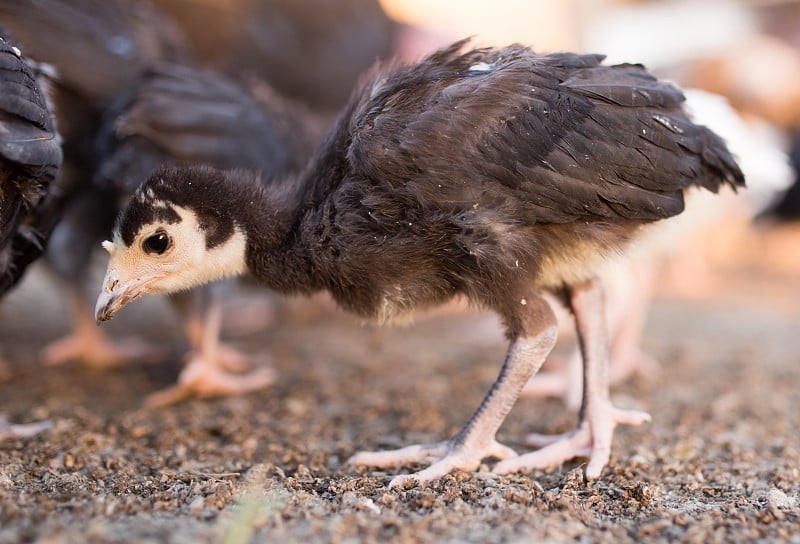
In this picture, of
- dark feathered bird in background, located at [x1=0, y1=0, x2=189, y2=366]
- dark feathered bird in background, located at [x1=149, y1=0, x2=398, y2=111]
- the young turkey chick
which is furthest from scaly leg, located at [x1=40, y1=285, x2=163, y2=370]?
dark feathered bird in background, located at [x1=149, y1=0, x2=398, y2=111]

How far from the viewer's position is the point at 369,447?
2633 mm

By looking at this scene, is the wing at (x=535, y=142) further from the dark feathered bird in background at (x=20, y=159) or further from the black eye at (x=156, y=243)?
the dark feathered bird in background at (x=20, y=159)

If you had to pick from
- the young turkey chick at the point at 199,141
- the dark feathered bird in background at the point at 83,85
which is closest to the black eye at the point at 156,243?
the young turkey chick at the point at 199,141

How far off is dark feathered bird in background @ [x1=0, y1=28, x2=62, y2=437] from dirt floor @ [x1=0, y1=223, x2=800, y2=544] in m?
0.59

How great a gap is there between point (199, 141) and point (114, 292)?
114 centimetres

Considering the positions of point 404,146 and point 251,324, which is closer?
point 404,146

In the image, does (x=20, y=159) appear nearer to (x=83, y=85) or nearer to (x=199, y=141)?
(x=199, y=141)

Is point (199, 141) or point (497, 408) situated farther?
point (199, 141)

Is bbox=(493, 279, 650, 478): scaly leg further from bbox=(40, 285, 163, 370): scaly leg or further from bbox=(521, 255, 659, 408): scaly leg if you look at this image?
bbox=(40, 285, 163, 370): scaly leg

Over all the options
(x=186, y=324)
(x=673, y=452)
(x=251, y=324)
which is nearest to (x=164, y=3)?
(x=251, y=324)

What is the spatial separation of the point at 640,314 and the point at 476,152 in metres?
2.17

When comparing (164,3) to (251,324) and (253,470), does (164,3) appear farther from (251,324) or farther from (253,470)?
(253,470)

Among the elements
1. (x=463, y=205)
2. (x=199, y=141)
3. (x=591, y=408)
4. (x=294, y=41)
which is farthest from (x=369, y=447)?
(x=294, y=41)

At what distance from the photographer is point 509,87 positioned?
2.23 metres
